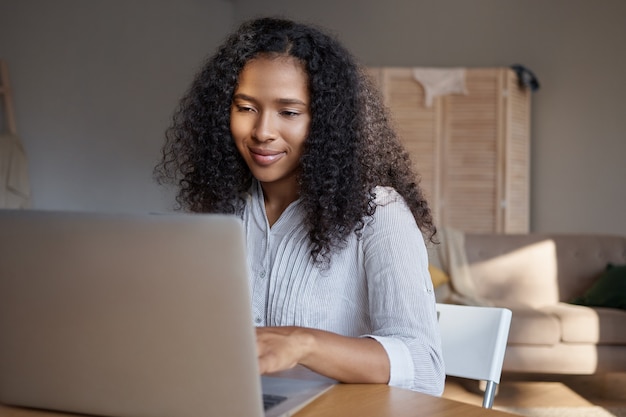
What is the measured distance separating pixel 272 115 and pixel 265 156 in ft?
0.24

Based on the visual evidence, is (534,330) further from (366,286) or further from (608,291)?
(366,286)

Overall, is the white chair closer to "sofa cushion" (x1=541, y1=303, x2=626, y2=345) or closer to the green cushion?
"sofa cushion" (x1=541, y1=303, x2=626, y2=345)

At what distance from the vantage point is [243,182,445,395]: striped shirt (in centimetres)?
127

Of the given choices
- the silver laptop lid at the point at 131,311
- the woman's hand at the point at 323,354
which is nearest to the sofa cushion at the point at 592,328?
the woman's hand at the point at 323,354

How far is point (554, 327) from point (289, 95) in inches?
125

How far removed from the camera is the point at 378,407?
104 cm

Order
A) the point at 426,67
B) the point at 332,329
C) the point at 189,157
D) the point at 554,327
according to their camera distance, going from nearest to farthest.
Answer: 1. the point at 332,329
2. the point at 189,157
3. the point at 554,327
4. the point at 426,67

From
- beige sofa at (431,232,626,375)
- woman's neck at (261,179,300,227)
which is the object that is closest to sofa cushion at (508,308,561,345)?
beige sofa at (431,232,626,375)

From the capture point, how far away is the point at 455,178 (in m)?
6.76

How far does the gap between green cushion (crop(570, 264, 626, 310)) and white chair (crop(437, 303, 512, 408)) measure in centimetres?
318

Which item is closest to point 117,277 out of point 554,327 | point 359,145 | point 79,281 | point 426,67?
point 79,281

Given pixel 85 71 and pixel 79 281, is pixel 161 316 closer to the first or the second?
pixel 79 281

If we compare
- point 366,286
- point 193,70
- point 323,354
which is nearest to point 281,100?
point 366,286

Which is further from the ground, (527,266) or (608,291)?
(527,266)
